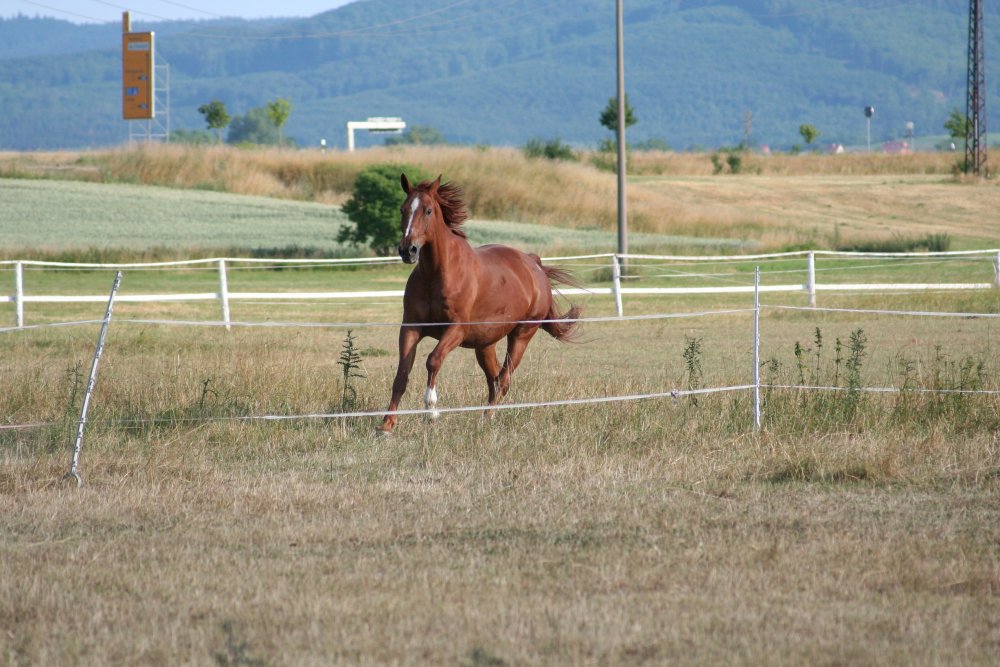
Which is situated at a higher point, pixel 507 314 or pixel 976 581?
pixel 507 314

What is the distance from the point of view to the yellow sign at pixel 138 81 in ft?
219

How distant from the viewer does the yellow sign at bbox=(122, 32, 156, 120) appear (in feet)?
219

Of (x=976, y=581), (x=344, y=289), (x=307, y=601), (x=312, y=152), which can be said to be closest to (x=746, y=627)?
(x=976, y=581)

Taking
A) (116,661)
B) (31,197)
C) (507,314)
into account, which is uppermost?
(31,197)

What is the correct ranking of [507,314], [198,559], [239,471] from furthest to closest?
[507,314] < [239,471] < [198,559]

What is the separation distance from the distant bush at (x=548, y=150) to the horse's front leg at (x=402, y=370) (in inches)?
1820

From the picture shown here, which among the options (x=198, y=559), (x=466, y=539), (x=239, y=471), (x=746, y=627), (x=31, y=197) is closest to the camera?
(x=746, y=627)

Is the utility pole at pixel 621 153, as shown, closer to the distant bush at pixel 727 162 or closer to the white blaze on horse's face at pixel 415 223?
the white blaze on horse's face at pixel 415 223

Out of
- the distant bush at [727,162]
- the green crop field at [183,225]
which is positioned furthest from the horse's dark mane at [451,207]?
the distant bush at [727,162]

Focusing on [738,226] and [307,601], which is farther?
[738,226]

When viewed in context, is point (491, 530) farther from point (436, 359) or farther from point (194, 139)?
point (194, 139)

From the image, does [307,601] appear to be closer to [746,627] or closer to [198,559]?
[198,559]

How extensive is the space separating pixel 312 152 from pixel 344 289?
99.0ft

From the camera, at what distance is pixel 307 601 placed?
5.26 meters
